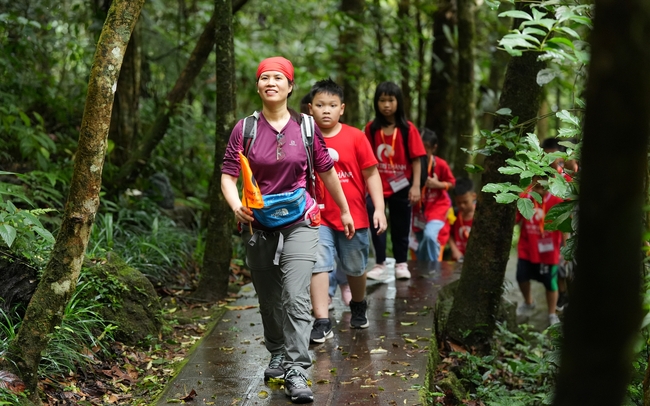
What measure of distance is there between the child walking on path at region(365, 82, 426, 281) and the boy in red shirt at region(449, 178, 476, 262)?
1.75 metres

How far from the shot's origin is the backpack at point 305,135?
4.62 metres

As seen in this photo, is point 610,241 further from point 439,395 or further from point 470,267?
point 470,267

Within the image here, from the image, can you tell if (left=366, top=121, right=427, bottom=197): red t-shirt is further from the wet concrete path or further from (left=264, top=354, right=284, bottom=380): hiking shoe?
(left=264, top=354, right=284, bottom=380): hiking shoe

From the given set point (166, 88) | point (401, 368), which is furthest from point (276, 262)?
point (166, 88)

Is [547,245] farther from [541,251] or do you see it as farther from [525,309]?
[525,309]

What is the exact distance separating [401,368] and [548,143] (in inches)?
187

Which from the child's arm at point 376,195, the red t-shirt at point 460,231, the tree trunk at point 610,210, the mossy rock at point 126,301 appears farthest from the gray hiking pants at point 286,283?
the red t-shirt at point 460,231

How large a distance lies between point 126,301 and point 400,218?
9.90ft

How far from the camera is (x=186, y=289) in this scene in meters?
7.44

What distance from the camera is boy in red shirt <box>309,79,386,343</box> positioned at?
5660 mm

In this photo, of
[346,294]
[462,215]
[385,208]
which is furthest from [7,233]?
[462,215]

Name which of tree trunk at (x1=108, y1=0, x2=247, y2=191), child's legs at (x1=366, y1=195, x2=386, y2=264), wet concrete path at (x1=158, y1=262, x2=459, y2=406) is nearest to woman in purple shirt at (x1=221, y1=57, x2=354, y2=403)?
wet concrete path at (x1=158, y1=262, x2=459, y2=406)

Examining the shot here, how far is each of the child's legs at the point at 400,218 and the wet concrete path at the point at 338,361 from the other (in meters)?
0.71

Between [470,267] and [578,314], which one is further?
[470,267]
